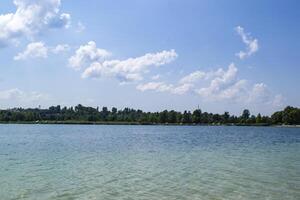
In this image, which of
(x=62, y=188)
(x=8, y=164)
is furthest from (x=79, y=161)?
(x=62, y=188)

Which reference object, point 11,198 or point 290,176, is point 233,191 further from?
point 11,198

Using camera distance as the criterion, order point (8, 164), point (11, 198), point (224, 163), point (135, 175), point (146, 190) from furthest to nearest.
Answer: point (224, 163) → point (8, 164) → point (135, 175) → point (146, 190) → point (11, 198)

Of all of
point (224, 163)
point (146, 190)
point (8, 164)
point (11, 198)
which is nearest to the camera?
point (11, 198)

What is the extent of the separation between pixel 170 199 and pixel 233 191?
3991mm

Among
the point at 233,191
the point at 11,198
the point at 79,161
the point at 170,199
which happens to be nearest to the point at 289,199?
the point at 233,191

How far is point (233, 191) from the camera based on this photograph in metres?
22.2

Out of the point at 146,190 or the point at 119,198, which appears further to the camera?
the point at 146,190

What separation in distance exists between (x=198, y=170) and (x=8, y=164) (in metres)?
14.5

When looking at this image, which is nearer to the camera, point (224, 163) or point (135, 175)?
point (135, 175)

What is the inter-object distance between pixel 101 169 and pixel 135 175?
3792 millimetres

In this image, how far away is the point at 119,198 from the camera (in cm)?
2002

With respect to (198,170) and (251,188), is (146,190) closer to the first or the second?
(251,188)

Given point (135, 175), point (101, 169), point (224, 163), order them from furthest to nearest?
point (224, 163)
point (101, 169)
point (135, 175)

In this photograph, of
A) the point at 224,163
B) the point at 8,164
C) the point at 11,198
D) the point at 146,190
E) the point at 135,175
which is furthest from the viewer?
the point at 224,163
